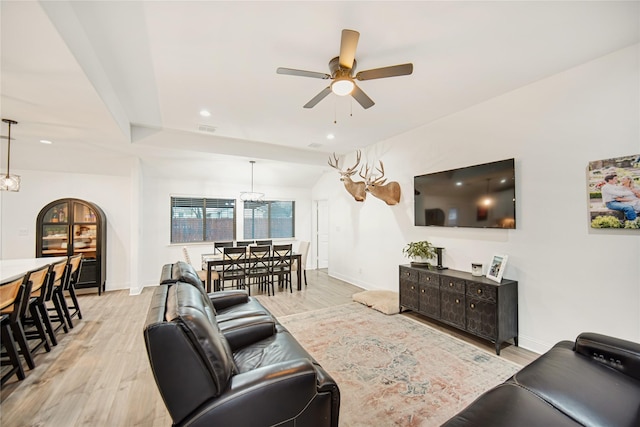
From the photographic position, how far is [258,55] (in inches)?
97.4

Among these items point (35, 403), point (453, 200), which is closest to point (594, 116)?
point (453, 200)

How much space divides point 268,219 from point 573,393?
6.92 metres

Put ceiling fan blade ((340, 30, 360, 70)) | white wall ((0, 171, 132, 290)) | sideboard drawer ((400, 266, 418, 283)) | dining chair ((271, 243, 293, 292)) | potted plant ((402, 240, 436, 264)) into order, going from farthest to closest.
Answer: dining chair ((271, 243, 293, 292))
white wall ((0, 171, 132, 290))
potted plant ((402, 240, 436, 264))
sideboard drawer ((400, 266, 418, 283))
ceiling fan blade ((340, 30, 360, 70))

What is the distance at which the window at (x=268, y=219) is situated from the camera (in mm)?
7336

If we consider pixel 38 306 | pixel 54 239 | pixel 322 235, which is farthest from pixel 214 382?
pixel 322 235

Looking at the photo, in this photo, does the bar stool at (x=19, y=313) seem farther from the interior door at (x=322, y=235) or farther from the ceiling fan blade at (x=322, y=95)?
the interior door at (x=322, y=235)

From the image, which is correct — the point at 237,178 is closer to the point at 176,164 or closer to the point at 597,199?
the point at 176,164

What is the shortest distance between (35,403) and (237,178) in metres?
5.31

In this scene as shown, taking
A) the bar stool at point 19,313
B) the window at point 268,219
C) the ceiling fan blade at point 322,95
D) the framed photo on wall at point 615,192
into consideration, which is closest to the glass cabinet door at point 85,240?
the bar stool at point 19,313

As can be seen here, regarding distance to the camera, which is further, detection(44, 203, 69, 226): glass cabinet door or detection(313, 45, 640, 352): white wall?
detection(44, 203, 69, 226): glass cabinet door

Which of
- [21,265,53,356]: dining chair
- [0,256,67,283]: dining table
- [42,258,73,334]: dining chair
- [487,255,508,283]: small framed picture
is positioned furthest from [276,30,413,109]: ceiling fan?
[42,258,73,334]: dining chair

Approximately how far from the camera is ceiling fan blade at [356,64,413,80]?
83.0 inches

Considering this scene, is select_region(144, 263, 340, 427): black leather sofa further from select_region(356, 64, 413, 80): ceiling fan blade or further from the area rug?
select_region(356, 64, 413, 80): ceiling fan blade

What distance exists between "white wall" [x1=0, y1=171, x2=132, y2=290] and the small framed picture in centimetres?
644
